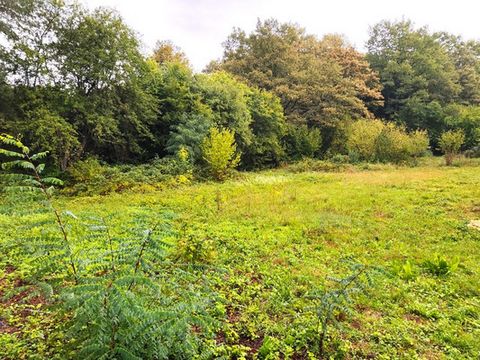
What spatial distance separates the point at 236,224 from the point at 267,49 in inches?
892

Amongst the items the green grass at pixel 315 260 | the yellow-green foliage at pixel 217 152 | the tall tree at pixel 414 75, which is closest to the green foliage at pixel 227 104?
the yellow-green foliage at pixel 217 152

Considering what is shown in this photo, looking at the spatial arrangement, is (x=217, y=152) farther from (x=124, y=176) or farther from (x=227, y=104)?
(x=227, y=104)

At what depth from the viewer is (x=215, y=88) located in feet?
60.2

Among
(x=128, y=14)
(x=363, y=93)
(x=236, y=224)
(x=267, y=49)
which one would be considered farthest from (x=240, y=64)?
(x=236, y=224)

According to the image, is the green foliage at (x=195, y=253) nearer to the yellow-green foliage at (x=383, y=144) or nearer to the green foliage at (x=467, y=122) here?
the yellow-green foliage at (x=383, y=144)

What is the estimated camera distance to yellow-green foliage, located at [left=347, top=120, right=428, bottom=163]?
813 inches

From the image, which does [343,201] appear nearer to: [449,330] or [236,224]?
[236,224]

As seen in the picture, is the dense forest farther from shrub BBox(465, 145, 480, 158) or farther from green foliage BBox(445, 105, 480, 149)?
green foliage BBox(445, 105, 480, 149)

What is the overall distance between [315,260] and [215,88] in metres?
14.7

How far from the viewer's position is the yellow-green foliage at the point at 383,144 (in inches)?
813

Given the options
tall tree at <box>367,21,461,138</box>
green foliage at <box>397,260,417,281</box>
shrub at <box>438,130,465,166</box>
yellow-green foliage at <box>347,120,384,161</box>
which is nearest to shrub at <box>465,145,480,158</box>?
shrub at <box>438,130,465,166</box>

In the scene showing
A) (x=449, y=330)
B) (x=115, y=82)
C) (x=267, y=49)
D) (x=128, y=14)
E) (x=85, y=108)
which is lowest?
(x=449, y=330)

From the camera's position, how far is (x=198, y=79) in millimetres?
18484

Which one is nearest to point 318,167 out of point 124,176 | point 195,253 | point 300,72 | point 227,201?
point 300,72
